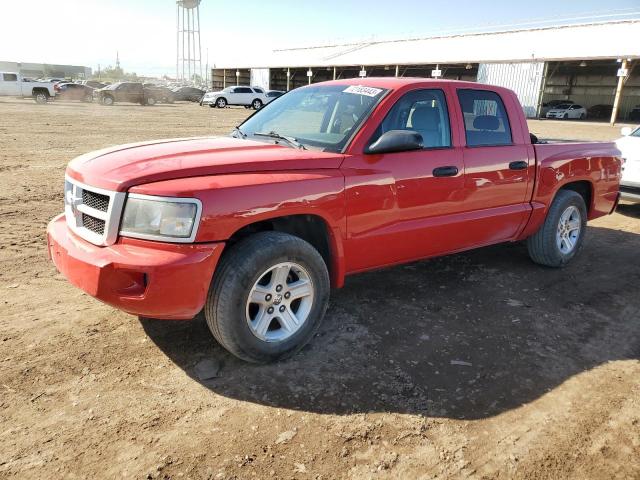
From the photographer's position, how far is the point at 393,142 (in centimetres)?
355

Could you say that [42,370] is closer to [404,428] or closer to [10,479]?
[10,479]

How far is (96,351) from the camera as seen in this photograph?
11.1 ft

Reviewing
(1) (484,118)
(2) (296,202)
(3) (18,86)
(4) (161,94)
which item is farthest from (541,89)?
(2) (296,202)

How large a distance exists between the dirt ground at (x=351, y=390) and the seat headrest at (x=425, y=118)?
1473mm

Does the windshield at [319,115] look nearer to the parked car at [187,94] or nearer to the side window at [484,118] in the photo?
the side window at [484,118]

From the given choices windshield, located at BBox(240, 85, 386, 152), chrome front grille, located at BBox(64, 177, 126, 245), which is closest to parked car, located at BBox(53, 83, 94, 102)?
windshield, located at BBox(240, 85, 386, 152)

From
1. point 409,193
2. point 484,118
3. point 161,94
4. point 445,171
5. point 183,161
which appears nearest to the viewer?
point 183,161

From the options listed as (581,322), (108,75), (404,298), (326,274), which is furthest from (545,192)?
(108,75)

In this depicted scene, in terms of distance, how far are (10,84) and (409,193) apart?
42201 millimetres

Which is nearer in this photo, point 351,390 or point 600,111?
point 351,390

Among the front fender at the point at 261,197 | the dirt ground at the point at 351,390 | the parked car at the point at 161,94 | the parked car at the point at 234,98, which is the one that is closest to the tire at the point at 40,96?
the parked car at the point at 161,94

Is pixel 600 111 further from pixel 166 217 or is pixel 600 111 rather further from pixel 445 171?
pixel 166 217

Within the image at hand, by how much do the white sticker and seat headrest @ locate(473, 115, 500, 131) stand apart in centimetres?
104

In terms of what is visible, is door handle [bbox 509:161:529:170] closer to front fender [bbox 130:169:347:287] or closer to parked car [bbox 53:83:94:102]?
front fender [bbox 130:169:347:287]
